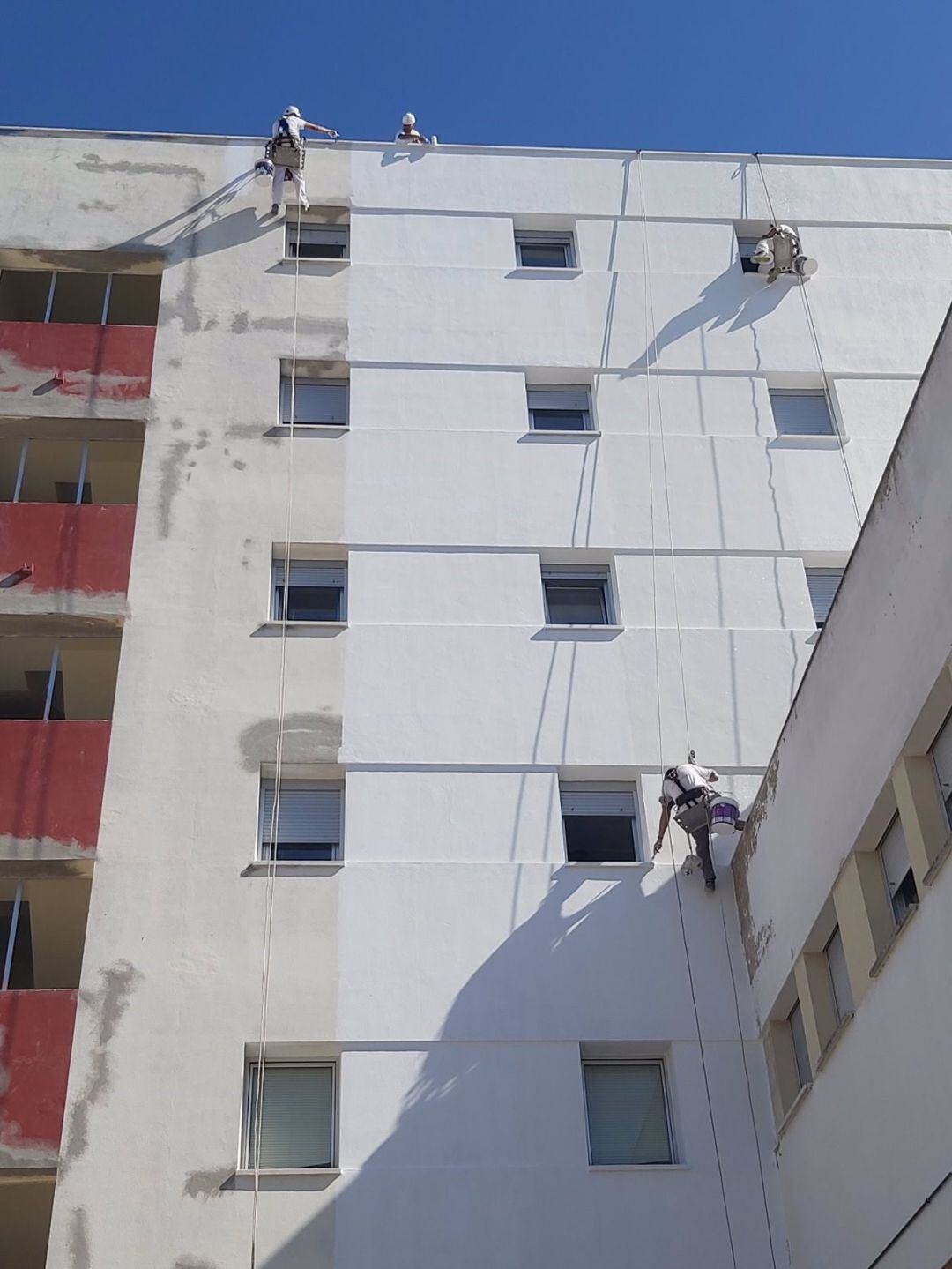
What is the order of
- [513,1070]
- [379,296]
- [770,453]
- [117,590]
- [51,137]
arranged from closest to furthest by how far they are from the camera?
[513,1070], [117,590], [770,453], [379,296], [51,137]

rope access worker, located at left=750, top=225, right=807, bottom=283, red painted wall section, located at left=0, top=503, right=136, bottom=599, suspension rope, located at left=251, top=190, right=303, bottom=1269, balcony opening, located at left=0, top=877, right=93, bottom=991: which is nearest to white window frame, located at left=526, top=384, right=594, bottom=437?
suspension rope, located at left=251, top=190, right=303, bottom=1269

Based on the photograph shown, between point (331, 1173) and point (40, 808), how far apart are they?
5347 millimetres

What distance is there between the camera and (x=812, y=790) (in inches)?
577

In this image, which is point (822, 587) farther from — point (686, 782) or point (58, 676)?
point (58, 676)

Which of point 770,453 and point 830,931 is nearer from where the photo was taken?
point 830,931

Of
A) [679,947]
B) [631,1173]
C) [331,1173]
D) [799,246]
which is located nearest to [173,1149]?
[331,1173]

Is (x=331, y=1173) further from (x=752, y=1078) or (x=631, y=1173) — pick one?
(x=752, y=1078)

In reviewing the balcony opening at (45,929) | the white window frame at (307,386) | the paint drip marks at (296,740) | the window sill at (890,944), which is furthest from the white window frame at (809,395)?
the balcony opening at (45,929)

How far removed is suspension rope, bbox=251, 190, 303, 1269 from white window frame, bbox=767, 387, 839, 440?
22.9 ft

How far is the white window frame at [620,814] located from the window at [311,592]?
3720mm

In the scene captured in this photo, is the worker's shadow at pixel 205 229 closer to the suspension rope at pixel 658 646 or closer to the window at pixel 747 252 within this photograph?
the suspension rope at pixel 658 646

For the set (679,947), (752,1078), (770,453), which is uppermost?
(770,453)

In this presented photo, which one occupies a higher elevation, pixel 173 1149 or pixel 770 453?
pixel 770 453

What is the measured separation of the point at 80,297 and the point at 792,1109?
17.1 meters
